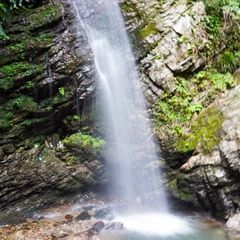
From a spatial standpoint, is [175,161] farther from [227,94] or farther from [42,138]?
[42,138]

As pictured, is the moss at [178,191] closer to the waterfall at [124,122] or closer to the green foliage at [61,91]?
the waterfall at [124,122]

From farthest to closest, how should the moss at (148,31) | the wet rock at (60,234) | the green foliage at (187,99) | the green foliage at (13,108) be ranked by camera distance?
1. the moss at (148,31)
2. the green foliage at (187,99)
3. the green foliage at (13,108)
4. the wet rock at (60,234)

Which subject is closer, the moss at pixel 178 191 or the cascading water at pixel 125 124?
the moss at pixel 178 191

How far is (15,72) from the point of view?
25.4ft

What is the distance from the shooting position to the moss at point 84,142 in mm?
8406

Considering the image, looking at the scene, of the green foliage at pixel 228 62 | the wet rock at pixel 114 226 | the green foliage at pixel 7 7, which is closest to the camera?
the wet rock at pixel 114 226

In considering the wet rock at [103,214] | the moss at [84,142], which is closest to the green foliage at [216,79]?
the moss at [84,142]

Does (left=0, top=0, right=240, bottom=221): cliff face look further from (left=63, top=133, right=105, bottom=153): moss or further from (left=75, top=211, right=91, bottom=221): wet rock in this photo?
(left=75, top=211, right=91, bottom=221): wet rock

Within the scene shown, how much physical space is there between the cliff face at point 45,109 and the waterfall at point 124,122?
0.35 m

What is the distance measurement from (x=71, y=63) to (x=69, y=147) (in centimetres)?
192

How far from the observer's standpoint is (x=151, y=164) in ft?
27.9

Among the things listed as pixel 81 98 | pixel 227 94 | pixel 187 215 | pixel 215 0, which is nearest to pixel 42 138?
pixel 81 98

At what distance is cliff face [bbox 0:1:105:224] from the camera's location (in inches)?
305

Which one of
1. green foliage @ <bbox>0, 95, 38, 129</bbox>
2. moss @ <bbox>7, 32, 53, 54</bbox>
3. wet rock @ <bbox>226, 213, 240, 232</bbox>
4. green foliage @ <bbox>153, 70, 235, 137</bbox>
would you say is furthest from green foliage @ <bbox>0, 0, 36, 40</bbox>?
wet rock @ <bbox>226, 213, 240, 232</bbox>
